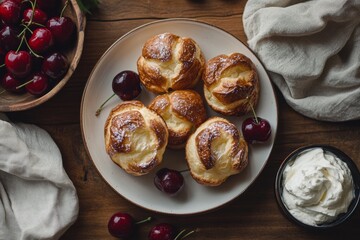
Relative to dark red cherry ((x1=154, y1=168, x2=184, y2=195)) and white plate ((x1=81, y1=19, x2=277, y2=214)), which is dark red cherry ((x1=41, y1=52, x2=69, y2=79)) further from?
dark red cherry ((x1=154, y1=168, x2=184, y2=195))

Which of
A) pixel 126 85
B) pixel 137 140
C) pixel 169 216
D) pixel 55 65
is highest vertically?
pixel 55 65

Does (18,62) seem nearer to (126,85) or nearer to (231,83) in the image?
(126,85)

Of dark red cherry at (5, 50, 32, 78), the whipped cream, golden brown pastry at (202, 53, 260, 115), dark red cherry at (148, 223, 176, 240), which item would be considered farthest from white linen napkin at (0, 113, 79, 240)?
the whipped cream

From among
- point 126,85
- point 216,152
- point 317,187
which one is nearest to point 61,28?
point 126,85

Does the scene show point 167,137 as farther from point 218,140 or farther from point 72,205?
point 72,205

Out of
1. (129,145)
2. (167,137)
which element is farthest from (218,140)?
(129,145)

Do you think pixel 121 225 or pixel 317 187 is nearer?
pixel 317 187
